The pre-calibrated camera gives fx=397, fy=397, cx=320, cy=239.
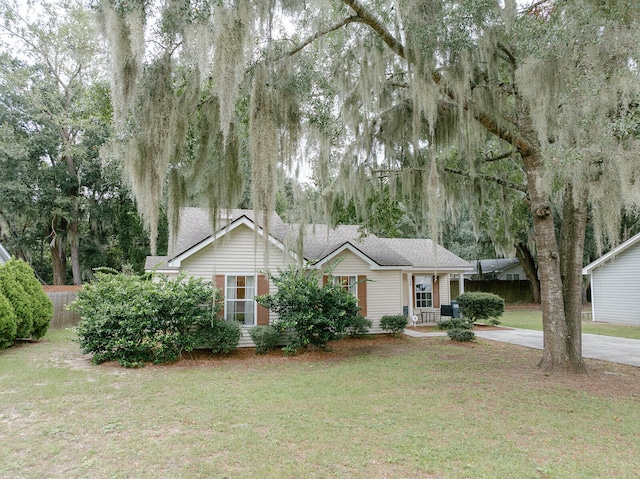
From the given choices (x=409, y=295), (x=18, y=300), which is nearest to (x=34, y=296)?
(x=18, y=300)

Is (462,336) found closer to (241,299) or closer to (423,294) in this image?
(423,294)

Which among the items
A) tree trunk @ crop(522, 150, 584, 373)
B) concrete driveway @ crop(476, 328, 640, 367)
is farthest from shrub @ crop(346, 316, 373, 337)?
tree trunk @ crop(522, 150, 584, 373)

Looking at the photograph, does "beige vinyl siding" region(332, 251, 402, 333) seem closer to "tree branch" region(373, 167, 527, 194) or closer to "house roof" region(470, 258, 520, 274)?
"tree branch" region(373, 167, 527, 194)

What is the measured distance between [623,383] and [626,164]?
362cm

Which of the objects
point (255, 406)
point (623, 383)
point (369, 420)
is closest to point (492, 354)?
point (623, 383)

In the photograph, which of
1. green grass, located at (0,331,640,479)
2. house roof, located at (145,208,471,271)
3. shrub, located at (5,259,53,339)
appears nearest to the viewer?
green grass, located at (0,331,640,479)

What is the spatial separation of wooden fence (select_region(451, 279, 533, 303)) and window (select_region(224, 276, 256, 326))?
63.7 feet

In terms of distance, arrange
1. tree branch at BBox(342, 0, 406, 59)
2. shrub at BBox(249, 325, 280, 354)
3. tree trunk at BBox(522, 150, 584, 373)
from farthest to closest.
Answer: shrub at BBox(249, 325, 280, 354)
tree trunk at BBox(522, 150, 584, 373)
tree branch at BBox(342, 0, 406, 59)

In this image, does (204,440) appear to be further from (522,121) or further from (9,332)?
(9,332)

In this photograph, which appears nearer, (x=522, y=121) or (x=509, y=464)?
(x=509, y=464)

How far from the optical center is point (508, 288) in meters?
26.5

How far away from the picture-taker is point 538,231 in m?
6.84

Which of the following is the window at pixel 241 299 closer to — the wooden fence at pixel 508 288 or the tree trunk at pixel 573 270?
the tree trunk at pixel 573 270

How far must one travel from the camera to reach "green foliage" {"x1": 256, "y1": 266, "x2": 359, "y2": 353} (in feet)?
28.8
